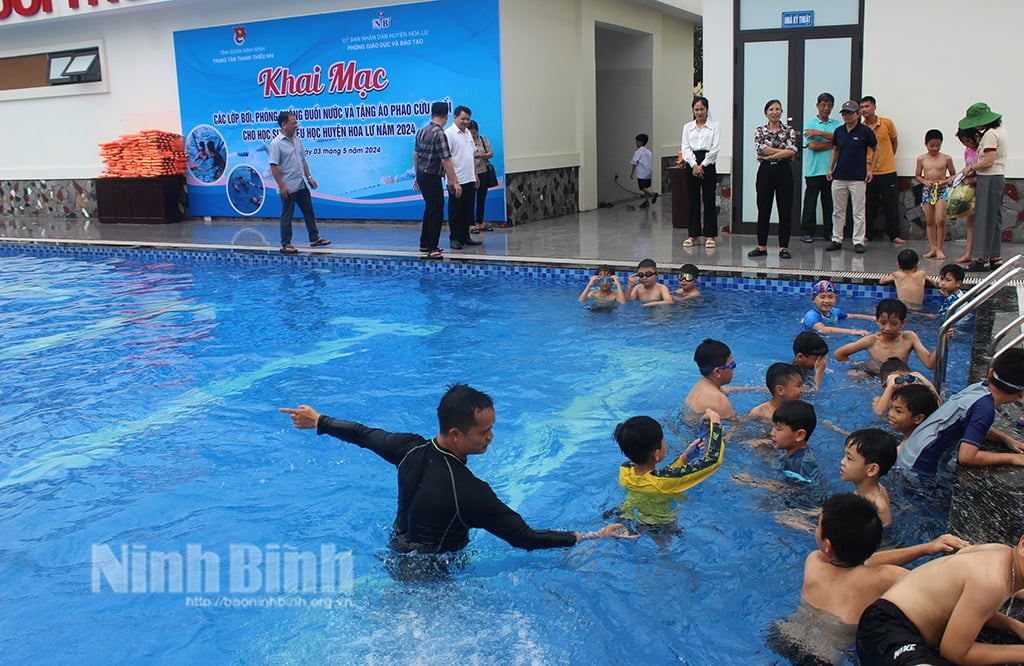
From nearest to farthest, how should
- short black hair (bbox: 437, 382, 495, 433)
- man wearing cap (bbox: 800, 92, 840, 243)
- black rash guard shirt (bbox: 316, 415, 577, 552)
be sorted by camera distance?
short black hair (bbox: 437, 382, 495, 433)
black rash guard shirt (bbox: 316, 415, 577, 552)
man wearing cap (bbox: 800, 92, 840, 243)

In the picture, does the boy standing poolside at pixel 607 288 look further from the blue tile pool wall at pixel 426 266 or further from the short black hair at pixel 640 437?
the short black hair at pixel 640 437

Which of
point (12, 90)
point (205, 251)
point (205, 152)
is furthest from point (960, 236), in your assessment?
point (12, 90)

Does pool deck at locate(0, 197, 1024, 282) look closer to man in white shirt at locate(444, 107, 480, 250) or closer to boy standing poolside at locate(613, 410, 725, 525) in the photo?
man in white shirt at locate(444, 107, 480, 250)

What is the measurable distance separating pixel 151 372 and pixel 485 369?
2.95m

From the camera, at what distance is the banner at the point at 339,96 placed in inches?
563

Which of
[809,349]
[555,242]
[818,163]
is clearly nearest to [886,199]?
[818,163]

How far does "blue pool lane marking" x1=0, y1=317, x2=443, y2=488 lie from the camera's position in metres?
5.85

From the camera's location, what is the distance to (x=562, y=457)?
18.9 feet

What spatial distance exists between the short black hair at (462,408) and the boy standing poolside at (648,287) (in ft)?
18.4

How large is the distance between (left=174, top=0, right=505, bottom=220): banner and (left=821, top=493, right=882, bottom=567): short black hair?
11.6 m

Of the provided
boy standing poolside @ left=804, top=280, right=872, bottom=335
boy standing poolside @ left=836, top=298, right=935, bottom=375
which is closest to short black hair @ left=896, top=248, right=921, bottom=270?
boy standing poolside @ left=804, top=280, right=872, bottom=335

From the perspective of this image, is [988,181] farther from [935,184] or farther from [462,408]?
[462,408]

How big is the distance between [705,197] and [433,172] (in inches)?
139

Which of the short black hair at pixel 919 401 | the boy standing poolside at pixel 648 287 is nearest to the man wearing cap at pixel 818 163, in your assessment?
the boy standing poolside at pixel 648 287
